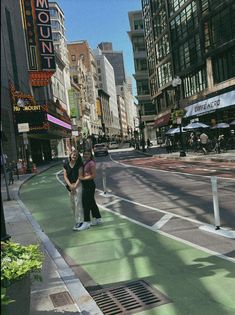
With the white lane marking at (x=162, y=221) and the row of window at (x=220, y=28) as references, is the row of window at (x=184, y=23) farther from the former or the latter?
the white lane marking at (x=162, y=221)

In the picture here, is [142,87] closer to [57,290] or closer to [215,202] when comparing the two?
[215,202]

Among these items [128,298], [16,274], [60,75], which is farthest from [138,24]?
[16,274]

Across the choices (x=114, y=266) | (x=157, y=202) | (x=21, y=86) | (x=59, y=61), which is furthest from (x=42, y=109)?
(x=59, y=61)

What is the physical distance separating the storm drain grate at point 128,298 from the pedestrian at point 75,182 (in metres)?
3.95

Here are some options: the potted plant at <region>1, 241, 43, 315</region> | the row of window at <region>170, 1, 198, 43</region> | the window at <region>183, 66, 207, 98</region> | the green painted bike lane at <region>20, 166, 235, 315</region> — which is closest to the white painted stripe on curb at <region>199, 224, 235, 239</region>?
the green painted bike lane at <region>20, 166, 235, 315</region>

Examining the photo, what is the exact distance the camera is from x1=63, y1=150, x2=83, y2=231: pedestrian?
9812mm

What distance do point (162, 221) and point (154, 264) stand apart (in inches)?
128

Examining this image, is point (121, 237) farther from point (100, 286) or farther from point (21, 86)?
point (21, 86)

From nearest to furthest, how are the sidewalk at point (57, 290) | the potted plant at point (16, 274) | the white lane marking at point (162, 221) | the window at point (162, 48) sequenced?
the potted plant at point (16, 274)
the sidewalk at point (57, 290)
the white lane marking at point (162, 221)
the window at point (162, 48)

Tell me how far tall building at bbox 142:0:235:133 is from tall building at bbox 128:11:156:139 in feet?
118

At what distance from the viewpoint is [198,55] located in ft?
142

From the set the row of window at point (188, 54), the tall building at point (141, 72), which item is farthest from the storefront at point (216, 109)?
the tall building at point (141, 72)

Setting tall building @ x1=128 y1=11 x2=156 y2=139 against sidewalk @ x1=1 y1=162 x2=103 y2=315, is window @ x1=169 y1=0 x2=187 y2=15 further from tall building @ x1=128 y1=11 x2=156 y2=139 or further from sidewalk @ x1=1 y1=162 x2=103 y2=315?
tall building @ x1=128 y1=11 x2=156 y2=139

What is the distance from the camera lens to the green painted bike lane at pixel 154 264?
516 centimetres
